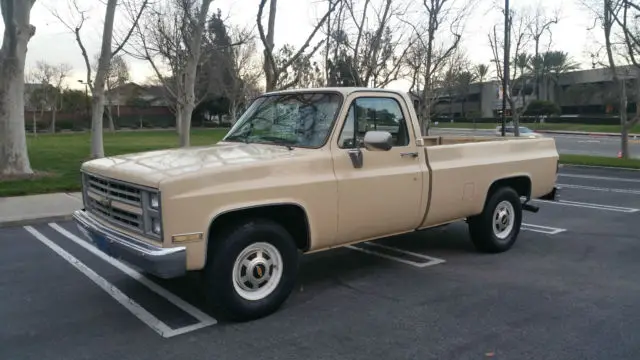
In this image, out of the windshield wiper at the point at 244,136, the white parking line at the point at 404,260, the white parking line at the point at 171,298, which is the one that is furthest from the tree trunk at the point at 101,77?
the white parking line at the point at 404,260

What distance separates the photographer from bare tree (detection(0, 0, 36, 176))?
1227cm

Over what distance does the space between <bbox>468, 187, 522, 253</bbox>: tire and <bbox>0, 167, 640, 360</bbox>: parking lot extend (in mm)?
196

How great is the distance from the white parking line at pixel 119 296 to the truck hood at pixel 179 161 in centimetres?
121

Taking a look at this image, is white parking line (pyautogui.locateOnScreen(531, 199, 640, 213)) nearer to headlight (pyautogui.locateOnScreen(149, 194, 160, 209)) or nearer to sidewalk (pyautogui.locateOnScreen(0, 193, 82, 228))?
headlight (pyautogui.locateOnScreen(149, 194, 160, 209))

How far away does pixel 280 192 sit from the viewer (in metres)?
4.72

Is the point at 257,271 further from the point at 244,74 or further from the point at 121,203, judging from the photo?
the point at 244,74

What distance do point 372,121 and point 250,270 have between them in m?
1.99

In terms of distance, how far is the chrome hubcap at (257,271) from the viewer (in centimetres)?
463

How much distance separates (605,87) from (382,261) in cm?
6492

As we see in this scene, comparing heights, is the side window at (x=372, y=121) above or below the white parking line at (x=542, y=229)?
above

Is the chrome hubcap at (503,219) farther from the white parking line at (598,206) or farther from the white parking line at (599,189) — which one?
the white parking line at (599,189)

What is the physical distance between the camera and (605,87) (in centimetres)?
6250

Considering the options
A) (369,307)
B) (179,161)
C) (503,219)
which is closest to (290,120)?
(179,161)

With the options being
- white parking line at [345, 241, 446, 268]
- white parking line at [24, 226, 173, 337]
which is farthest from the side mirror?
white parking line at [24, 226, 173, 337]
